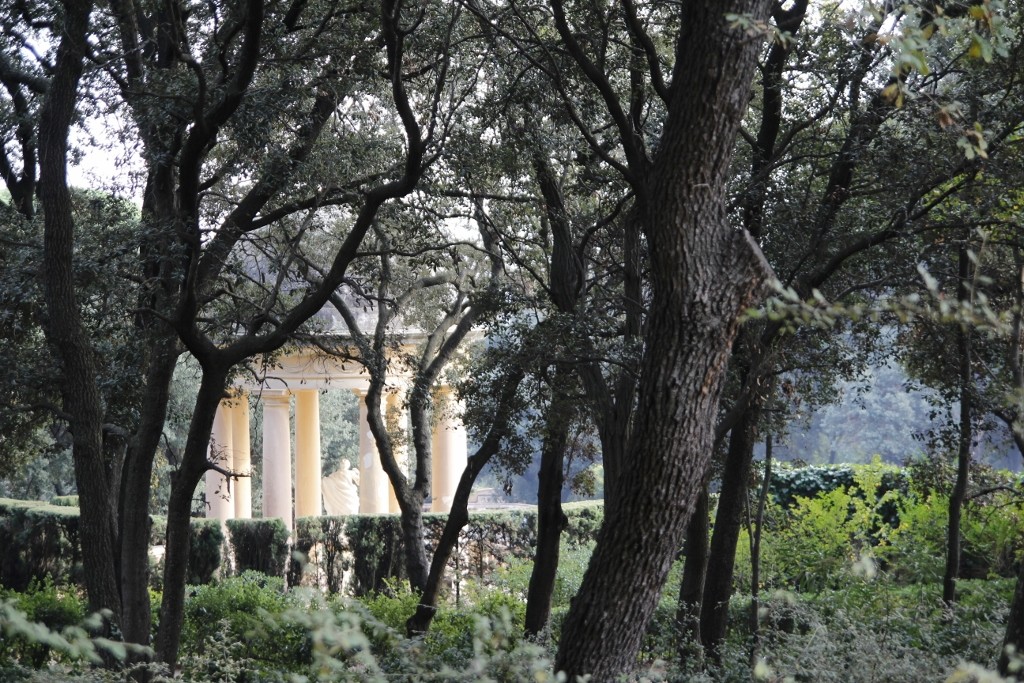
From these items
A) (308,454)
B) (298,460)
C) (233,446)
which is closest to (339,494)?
(298,460)

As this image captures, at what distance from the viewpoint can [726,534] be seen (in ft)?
28.6

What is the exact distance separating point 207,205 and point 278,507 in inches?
494

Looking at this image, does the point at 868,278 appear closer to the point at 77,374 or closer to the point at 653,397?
the point at 653,397

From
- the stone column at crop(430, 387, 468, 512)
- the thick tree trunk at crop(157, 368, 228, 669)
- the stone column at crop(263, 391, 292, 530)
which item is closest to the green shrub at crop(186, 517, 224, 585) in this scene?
the stone column at crop(263, 391, 292, 530)

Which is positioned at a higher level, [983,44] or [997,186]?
[997,186]

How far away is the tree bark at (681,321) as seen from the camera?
4469 millimetres

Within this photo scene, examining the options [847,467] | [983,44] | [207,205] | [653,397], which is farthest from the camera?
[847,467]

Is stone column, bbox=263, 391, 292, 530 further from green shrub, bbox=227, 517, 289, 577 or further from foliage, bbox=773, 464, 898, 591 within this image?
foliage, bbox=773, 464, 898, 591

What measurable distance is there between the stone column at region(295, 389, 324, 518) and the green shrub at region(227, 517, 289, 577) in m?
2.16

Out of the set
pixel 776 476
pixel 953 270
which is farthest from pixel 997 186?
pixel 776 476

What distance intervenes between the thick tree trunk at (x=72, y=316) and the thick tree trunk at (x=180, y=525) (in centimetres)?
47

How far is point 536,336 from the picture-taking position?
883cm

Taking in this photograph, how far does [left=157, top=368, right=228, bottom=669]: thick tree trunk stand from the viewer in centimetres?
926

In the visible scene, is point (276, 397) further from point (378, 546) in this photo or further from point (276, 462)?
point (378, 546)
